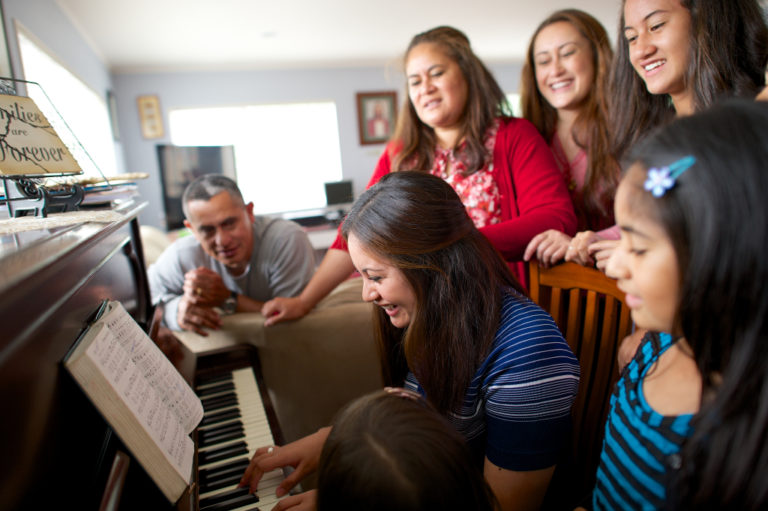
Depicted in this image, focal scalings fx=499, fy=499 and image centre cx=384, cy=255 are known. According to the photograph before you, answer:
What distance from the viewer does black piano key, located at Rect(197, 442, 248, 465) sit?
1158mm

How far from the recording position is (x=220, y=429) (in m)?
1.30

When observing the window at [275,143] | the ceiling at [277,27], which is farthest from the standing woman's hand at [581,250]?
the window at [275,143]

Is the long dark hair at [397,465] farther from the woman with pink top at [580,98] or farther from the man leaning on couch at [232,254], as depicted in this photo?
the man leaning on couch at [232,254]

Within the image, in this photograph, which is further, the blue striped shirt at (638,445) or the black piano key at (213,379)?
the black piano key at (213,379)

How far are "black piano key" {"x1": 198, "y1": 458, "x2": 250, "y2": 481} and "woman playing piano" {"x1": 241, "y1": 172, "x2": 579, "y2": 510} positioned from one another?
0.09 meters

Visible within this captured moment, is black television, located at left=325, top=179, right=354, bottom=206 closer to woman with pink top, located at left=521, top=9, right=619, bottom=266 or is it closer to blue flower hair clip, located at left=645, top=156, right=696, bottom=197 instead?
woman with pink top, located at left=521, top=9, right=619, bottom=266

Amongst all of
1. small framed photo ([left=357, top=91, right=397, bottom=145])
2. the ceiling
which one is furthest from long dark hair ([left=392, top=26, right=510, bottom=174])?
small framed photo ([left=357, top=91, right=397, bottom=145])

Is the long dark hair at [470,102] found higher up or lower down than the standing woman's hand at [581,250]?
higher up

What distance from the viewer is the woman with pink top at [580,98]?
1620mm

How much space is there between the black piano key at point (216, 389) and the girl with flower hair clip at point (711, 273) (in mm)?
1221

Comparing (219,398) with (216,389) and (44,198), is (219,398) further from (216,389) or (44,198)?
(44,198)

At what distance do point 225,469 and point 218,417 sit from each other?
26 cm

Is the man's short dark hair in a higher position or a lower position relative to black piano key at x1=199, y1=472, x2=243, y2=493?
higher

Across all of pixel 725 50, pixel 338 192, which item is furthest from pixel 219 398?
pixel 338 192
